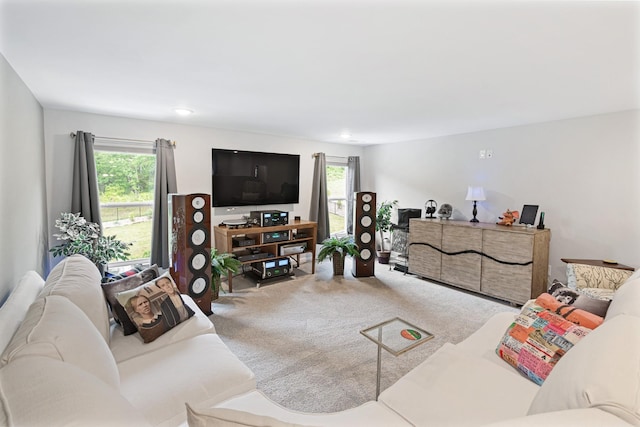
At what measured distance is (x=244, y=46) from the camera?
5.68 ft

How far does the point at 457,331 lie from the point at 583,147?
262 cm

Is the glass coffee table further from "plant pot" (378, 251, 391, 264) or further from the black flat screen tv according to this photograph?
"plant pot" (378, 251, 391, 264)

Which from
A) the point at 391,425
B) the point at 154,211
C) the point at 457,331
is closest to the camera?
the point at 391,425

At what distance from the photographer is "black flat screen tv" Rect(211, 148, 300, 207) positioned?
167 inches

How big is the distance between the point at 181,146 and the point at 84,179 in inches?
45.4

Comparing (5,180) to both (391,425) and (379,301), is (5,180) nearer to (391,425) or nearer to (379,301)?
(391,425)

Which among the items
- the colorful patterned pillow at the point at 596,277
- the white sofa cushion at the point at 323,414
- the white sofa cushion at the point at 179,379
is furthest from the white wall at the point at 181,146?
the colorful patterned pillow at the point at 596,277

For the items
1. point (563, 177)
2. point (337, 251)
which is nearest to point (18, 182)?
point (337, 251)

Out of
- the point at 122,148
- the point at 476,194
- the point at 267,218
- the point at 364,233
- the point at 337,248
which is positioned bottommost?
the point at 337,248

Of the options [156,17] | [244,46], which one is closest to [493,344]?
[244,46]

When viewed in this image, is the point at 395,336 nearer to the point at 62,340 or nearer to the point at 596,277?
the point at 62,340

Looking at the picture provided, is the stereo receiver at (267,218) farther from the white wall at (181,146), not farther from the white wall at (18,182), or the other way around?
the white wall at (18,182)

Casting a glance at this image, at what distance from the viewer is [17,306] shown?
139cm

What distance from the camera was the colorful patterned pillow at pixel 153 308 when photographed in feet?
5.99
